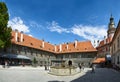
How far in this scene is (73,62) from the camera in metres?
61.5

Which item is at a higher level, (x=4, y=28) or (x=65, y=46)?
(x=4, y=28)

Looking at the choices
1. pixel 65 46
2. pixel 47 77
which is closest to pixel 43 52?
pixel 65 46

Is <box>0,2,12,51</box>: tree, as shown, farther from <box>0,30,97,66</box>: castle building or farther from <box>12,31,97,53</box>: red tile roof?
<box>12,31,97,53</box>: red tile roof

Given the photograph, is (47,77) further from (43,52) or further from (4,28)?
(43,52)

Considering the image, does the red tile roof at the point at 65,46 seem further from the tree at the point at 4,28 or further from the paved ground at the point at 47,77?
Result: the paved ground at the point at 47,77

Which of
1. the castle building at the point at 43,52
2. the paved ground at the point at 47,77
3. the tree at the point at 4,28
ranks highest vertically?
the tree at the point at 4,28

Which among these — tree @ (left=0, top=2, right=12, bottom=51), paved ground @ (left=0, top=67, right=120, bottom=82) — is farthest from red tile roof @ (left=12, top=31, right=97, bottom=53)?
paved ground @ (left=0, top=67, right=120, bottom=82)

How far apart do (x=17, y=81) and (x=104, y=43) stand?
47.2m

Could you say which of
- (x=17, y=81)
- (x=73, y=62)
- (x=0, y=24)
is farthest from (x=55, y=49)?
(x=17, y=81)

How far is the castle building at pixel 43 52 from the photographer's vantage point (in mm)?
45719

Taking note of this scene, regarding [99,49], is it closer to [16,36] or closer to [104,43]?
[104,43]

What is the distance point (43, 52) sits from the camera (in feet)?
193

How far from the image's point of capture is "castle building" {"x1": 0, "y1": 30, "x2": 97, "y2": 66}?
45.7 metres

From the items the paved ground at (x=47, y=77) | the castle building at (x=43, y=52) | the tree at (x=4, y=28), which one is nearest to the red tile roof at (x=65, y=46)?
the castle building at (x=43, y=52)
